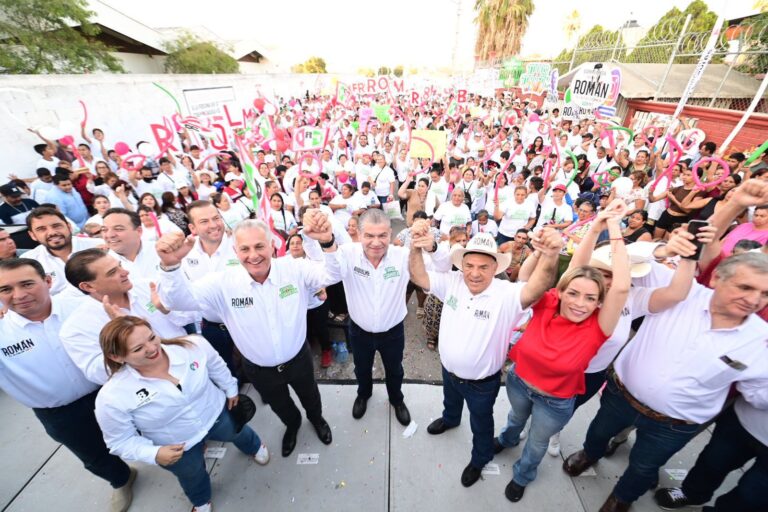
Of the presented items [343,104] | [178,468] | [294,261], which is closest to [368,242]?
[294,261]

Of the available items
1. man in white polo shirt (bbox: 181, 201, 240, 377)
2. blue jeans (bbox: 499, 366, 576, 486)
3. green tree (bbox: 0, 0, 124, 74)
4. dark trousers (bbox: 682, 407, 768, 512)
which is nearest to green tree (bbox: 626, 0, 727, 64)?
dark trousers (bbox: 682, 407, 768, 512)

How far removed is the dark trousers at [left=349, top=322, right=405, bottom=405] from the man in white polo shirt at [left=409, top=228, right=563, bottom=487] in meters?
0.58

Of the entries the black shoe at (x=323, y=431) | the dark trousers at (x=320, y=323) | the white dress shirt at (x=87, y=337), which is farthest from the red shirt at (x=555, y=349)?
→ the white dress shirt at (x=87, y=337)

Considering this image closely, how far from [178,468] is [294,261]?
167 cm

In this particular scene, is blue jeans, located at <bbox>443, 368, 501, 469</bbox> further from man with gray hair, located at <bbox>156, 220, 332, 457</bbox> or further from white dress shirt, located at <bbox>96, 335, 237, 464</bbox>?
white dress shirt, located at <bbox>96, 335, 237, 464</bbox>

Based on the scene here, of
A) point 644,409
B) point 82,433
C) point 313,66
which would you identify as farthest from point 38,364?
point 313,66

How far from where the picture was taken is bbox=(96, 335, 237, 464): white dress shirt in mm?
1852

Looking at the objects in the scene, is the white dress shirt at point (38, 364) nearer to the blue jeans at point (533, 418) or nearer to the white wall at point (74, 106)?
the blue jeans at point (533, 418)

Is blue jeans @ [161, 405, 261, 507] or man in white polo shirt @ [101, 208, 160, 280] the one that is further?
man in white polo shirt @ [101, 208, 160, 280]

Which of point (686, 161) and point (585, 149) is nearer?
point (686, 161)

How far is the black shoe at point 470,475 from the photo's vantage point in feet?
8.82

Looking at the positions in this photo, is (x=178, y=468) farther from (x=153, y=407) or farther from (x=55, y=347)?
(x=55, y=347)

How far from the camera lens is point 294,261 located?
8.63ft

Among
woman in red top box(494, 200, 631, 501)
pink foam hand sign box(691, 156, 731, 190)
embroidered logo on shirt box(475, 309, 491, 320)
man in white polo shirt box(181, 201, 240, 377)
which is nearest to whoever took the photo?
woman in red top box(494, 200, 631, 501)
